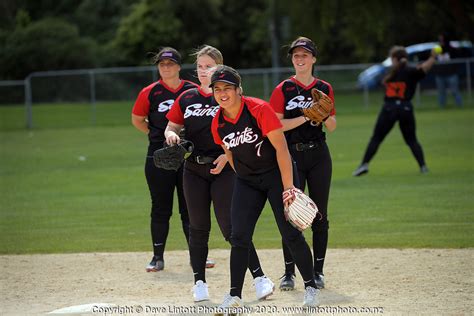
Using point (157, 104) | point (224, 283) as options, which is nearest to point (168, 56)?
point (157, 104)

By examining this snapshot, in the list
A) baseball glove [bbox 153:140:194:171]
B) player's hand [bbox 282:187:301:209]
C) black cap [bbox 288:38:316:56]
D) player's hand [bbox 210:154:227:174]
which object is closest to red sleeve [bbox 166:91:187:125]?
baseball glove [bbox 153:140:194:171]

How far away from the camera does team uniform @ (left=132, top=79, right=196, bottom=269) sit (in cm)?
818

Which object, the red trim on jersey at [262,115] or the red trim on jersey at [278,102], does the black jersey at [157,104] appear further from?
→ the red trim on jersey at [262,115]

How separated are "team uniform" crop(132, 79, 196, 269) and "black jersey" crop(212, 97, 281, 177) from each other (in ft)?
6.30

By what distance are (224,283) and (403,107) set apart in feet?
25.3

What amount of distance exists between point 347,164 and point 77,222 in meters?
6.93

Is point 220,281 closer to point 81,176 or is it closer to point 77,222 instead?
point 77,222

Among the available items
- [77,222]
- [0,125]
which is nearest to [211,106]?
[77,222]

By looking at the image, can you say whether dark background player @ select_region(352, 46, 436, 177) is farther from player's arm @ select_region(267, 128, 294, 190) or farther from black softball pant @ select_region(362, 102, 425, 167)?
player's arm @ select_region(267, 128, 294, 190)

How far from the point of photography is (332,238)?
9797mm

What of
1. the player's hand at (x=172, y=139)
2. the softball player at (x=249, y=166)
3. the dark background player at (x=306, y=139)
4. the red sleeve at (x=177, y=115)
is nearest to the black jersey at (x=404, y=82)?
the dark background player at (x=306, y=139)

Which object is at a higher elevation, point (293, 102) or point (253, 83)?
point (293, 102)

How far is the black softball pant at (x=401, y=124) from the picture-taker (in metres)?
14.4

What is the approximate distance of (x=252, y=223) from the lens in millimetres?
6305
